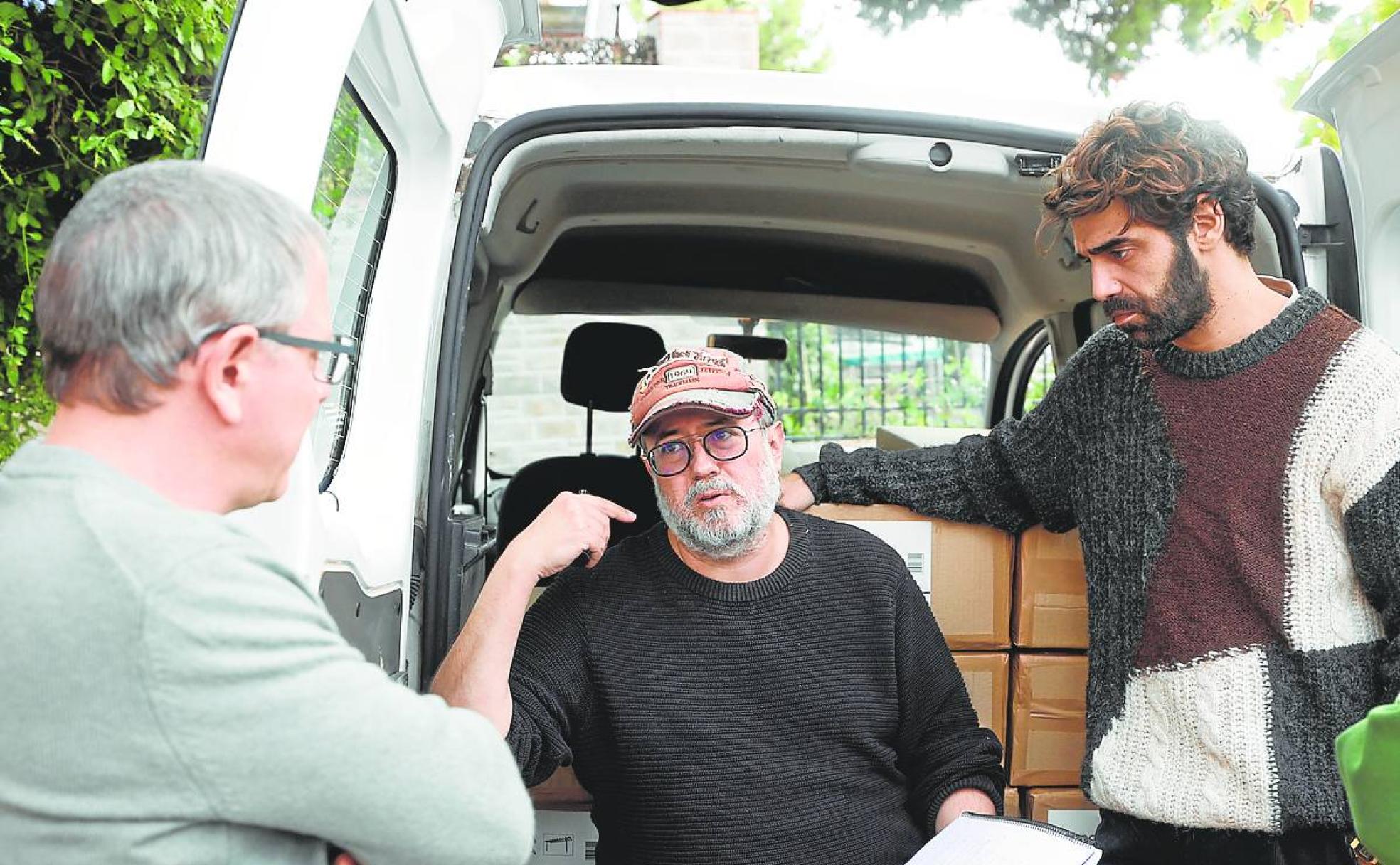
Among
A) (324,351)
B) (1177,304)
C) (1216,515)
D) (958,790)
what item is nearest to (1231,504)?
(1216,515)

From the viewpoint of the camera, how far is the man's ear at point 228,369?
0.94m

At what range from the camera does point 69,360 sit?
3.09 feet

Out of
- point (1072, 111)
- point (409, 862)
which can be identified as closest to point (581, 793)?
point (409, 862)

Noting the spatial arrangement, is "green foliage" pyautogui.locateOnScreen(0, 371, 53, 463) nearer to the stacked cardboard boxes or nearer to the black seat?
the black seat

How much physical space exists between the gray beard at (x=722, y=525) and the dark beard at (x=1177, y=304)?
692mm

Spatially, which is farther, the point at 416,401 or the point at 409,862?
the point at 416,401

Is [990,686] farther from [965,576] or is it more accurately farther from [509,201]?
[509,201]

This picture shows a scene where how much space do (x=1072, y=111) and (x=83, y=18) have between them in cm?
186

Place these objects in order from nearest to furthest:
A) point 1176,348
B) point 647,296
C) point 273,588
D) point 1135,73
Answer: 1. point 273,588
2. point 1176,348
3. point 647,296
4. point 1135,73

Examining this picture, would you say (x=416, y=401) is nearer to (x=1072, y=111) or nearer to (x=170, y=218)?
(x=170, y=218)

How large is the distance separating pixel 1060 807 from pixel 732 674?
752 mm

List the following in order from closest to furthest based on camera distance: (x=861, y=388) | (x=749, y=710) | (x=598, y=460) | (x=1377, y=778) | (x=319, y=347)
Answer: (x=319, y=347) → (x=1377, y=778) → (x=749, y=710) → (x=598, y=460) → (x=861, y=388)

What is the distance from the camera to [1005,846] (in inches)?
71.9

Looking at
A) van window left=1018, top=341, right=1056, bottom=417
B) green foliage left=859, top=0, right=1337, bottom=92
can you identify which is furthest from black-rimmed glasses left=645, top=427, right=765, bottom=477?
green foliage left=859, top=0, right=1337, bottom=92
